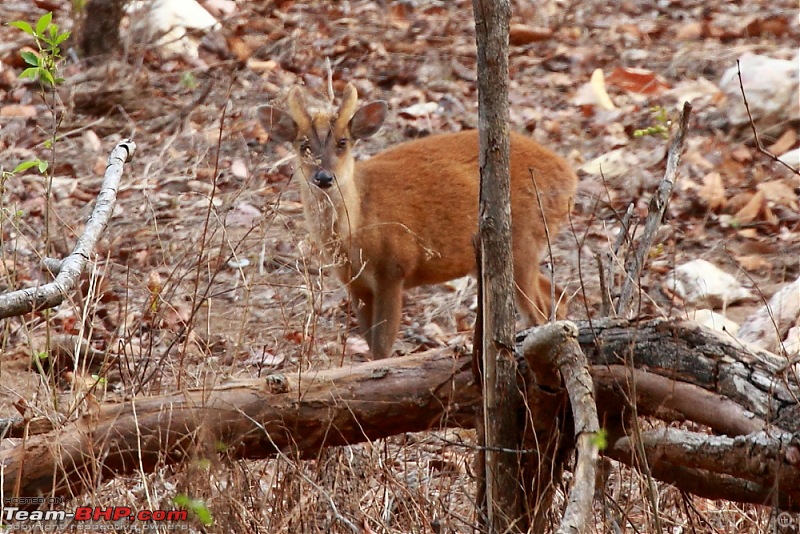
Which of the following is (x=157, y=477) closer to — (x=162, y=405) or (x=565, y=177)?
(x=162, y=405)

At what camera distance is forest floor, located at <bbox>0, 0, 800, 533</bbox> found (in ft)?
12.7

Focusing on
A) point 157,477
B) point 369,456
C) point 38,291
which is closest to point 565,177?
point 369,456

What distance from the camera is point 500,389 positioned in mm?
3396

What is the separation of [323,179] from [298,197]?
1.93 metres

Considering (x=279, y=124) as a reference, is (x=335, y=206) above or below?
below

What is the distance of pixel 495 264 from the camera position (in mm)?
3350

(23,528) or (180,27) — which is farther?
(180,27)

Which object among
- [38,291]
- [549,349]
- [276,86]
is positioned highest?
[38,291]

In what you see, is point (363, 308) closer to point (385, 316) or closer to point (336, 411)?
point (385, 316)

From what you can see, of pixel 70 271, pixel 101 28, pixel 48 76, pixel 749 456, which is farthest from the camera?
pixel 101 28

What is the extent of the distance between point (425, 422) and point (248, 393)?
0.58 metres

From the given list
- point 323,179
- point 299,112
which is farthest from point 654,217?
point 299,112

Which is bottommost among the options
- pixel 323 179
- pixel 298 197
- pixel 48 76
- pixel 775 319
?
pixel 298 197

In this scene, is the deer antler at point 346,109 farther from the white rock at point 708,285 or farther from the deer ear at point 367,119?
the white rock at point 708,285
